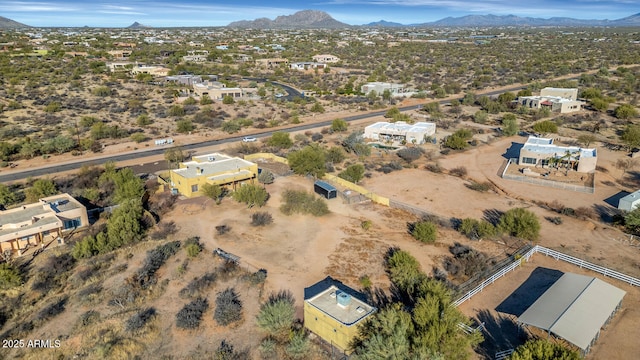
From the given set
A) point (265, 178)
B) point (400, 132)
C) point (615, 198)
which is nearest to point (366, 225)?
point (265, 178)

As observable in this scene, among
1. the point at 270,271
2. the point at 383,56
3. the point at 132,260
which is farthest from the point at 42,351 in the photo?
the point at 383,56

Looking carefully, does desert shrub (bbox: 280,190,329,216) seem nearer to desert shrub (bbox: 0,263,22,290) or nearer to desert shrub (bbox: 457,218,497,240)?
desert shrub (bbox: 457,218,497,240)

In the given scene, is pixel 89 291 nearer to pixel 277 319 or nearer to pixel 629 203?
pixel 277 319

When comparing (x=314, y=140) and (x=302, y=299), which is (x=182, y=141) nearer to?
(x=314, y=140)

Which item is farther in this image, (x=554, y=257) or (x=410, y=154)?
(x=410, y=154)

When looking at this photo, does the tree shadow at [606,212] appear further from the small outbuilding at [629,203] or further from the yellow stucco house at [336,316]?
the yellow stucco house at [336,316]

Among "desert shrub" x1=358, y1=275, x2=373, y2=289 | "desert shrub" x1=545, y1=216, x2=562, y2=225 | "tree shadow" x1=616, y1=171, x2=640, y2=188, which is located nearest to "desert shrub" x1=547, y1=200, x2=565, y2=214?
"desert shrub" x1=545, y1=216, x2=562, y2=225
